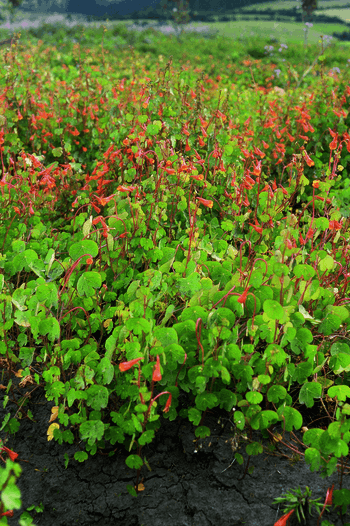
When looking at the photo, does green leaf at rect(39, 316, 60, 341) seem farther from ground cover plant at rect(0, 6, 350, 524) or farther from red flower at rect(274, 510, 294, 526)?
red flower at rect(274, 510, 294, 526)

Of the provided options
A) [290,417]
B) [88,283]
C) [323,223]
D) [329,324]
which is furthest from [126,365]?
[323,223]

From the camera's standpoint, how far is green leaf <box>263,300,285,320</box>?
1759 mm

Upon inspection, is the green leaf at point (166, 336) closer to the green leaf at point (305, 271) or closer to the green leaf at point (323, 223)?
the green leaf at point (305, 271)

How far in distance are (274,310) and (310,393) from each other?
470mm

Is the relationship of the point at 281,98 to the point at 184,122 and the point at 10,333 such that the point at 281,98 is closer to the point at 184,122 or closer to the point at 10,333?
the point at 184,122

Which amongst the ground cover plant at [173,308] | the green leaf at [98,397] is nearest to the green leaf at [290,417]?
the ground cover plant at [173,308]

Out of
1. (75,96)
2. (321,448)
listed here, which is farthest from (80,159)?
(321,448)

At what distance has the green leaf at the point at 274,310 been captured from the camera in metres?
1.76

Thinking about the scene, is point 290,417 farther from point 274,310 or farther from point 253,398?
point 274,310

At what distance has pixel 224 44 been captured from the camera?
17156 mm

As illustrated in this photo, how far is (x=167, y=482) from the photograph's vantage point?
73.2 inches

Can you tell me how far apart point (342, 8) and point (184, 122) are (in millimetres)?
59203

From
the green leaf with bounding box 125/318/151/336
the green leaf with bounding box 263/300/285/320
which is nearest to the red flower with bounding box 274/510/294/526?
the green leaf with bounding box 263/300/285/320

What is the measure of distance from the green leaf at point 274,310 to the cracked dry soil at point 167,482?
0.59m
